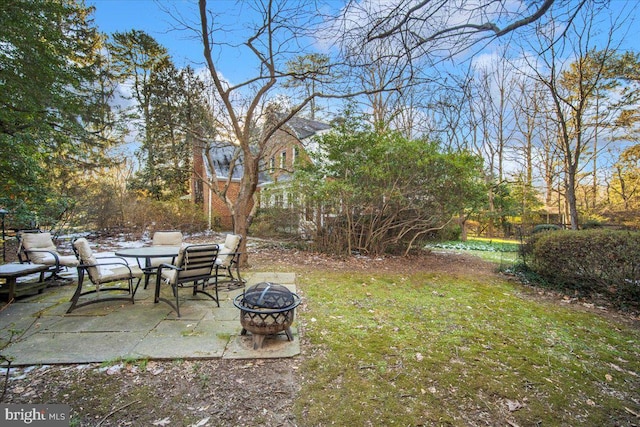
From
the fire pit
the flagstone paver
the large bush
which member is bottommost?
the flagstone paver

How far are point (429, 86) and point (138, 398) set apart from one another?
508 centimetres

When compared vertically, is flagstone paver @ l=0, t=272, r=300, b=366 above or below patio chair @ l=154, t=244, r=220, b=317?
below

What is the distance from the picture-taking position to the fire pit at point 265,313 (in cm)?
318

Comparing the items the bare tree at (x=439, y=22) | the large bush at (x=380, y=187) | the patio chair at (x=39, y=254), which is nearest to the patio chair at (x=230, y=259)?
the patio chair at (x=39, y=254)

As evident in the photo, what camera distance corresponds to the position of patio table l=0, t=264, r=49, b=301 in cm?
429

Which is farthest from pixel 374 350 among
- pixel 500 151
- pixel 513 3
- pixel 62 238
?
pixel 500 151

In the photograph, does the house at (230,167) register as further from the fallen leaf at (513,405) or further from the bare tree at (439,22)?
the fallen leaf at (513,405)

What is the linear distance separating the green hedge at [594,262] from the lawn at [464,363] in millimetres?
734

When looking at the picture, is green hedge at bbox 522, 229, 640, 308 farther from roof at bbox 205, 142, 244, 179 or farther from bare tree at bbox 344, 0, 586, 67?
roof at bbox 205, 142, 244, 179

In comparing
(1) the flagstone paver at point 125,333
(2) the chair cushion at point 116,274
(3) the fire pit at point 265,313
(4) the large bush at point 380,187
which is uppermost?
(4) the large bush at point 380,187

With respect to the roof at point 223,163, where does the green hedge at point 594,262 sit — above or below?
below

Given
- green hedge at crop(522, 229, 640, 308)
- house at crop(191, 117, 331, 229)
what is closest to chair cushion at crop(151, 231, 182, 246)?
house at crop(191, 117, 331, 229)

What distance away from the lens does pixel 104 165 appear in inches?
436

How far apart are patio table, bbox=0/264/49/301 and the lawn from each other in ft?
14.0
